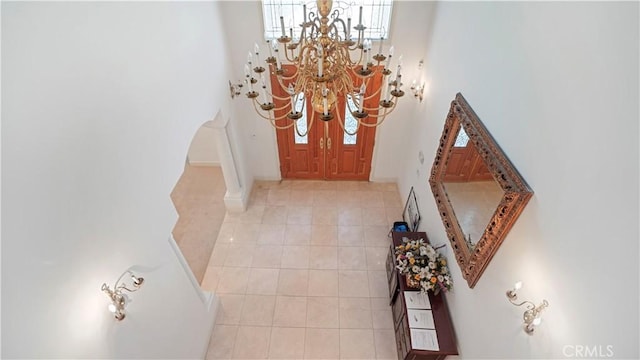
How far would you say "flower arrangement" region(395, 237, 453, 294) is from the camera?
3355 mm

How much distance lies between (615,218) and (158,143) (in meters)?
3.14

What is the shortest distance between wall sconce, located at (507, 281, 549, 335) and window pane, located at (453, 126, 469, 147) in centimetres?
139

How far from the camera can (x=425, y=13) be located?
14.0ft

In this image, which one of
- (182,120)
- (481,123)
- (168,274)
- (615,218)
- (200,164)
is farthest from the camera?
(200,164)

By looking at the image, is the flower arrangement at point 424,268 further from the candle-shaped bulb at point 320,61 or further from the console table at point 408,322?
the candle-shaped bulb at point 320,61

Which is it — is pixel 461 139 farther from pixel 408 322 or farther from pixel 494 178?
pixel 408 322

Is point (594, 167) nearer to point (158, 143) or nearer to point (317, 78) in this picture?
point (317, 78)

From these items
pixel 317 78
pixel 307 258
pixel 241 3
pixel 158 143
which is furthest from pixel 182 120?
pixel 307 258

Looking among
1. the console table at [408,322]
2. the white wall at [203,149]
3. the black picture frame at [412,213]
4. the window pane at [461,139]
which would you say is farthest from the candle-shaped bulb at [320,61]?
the white wall at [203,149]

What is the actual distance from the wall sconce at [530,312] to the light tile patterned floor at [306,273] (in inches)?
88.6

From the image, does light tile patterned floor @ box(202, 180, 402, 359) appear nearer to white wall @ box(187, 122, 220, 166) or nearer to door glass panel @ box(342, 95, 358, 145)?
door glass panel @ box(342, 95, 358, 145)

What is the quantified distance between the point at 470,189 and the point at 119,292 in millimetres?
2976

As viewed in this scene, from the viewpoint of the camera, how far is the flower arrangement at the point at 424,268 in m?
3.36

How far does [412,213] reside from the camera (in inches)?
196
